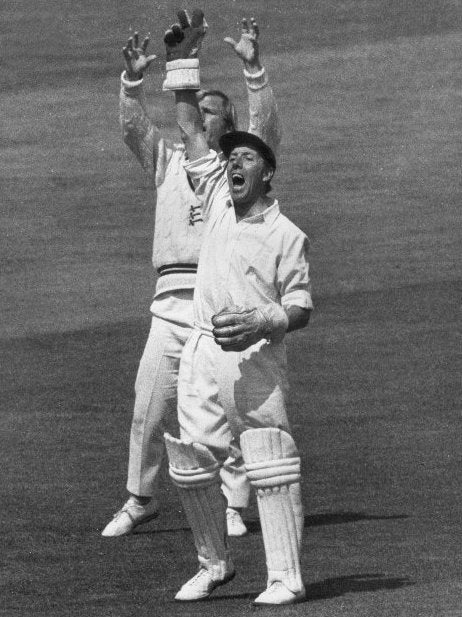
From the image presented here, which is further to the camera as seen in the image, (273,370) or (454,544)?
(454,544)

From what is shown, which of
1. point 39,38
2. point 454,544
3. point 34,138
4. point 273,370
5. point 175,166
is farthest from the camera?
point 39,38

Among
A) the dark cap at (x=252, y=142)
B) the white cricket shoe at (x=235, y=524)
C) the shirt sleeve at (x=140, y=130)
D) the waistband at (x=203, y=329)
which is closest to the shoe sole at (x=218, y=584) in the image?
the waistband at (x=203, y=329)

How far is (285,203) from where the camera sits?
60.5 ft

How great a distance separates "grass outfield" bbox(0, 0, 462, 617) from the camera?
8359 millimetres

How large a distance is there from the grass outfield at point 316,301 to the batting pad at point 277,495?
199mm

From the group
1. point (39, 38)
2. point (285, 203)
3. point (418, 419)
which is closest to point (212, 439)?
point (418, 419)

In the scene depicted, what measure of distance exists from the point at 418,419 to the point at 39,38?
12.0 m

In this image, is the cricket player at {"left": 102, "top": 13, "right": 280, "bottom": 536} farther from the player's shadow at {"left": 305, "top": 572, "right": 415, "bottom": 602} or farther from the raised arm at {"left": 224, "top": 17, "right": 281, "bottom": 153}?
the player's shadow at {"left": 305, "top": 572, "right": 415, "bottom": 602}

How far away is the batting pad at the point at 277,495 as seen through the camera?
736cm

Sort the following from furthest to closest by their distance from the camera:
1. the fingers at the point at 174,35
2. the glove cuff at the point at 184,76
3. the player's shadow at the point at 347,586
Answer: the fingers at the point at 174,35, the glove cuff at the point at 184,76, the player's shadow at the point at 347,586

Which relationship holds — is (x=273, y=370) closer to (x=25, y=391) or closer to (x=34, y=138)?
(x=25, y=391)

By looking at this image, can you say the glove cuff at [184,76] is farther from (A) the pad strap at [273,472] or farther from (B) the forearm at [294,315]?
(A) the pad strap at [273,472]

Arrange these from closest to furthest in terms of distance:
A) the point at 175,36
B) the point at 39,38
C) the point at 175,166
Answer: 1. the point at 175,36
2. the point at 175,166
3. the point at 39,38

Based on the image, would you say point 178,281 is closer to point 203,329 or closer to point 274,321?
point 203,329
